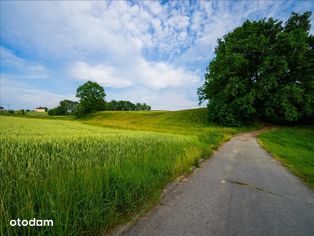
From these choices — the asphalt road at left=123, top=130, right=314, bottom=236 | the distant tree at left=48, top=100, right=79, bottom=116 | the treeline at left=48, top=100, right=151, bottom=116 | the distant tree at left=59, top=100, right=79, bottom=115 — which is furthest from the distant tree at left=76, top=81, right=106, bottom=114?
Answer: the asphalt road at left=123, top=130, right=314, bottom=236

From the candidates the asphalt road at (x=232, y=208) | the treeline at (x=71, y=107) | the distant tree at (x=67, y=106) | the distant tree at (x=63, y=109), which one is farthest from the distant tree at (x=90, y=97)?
the asphalt road at (x=232, y=208)

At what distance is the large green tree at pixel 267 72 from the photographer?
2623cm

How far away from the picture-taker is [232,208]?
3914 mm

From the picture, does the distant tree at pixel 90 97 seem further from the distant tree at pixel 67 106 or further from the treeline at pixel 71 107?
the distant tree at pixel 67 106

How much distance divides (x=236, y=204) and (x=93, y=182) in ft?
10.9

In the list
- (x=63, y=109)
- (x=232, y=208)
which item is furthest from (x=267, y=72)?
(x=63, y=109)

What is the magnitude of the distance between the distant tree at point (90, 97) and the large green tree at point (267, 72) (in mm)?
54188

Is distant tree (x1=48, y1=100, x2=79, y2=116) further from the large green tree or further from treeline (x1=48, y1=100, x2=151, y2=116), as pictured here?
the large green tree

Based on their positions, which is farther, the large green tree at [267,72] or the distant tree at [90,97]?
the distant tree at [90,97]

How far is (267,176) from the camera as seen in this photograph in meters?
6.64

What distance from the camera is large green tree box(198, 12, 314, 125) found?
26234mm

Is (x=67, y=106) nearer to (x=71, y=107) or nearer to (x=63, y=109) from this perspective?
(x=71, y=107)

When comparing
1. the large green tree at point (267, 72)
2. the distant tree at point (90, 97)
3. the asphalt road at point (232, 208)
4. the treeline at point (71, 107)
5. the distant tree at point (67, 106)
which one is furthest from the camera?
the distant tree at point (67, 106)

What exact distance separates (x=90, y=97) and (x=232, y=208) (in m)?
74.6
